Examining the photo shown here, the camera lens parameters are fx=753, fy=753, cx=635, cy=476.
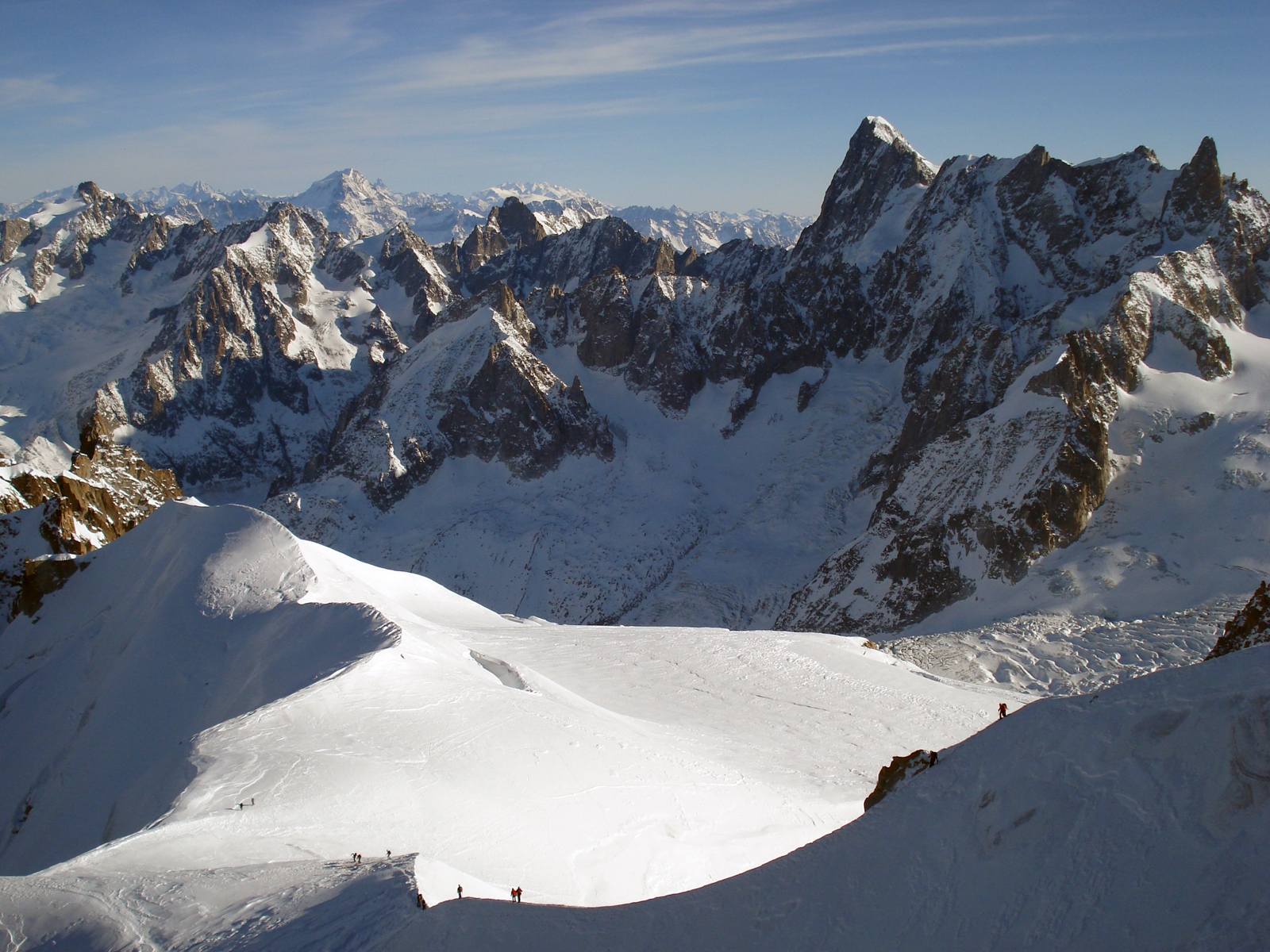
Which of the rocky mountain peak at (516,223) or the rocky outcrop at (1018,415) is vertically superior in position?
the rocky mountain peak at (516,223)

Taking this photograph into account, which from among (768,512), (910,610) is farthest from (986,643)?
(768,512)

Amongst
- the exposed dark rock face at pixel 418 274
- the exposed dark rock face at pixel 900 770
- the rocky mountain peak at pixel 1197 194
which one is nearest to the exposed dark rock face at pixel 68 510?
the exposed dark rock face at pixel 900 770

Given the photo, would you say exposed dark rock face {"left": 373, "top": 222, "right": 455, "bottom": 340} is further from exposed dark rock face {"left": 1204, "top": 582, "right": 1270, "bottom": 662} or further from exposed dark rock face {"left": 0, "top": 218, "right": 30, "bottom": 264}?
exposed dark rock face {"left": 1204, "top": 582, "right": 1270, "bottom": 662}

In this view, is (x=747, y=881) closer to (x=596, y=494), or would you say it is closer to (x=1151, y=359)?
(x=1151, y=359)

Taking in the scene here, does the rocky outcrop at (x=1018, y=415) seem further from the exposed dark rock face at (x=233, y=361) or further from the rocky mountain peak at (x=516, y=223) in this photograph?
the rocky mountain peak at (x=516, y=223)

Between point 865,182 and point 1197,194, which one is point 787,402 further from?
point 1197,194

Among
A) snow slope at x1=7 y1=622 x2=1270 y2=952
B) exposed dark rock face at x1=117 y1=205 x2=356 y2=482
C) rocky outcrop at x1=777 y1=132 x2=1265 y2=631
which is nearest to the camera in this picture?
snow slope at x1=7 y1=622 x2=1270 y2=952

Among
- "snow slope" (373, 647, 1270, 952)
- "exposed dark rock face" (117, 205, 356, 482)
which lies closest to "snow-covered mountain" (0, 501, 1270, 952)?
"snow slope" (373, 647, 1270, 952)
